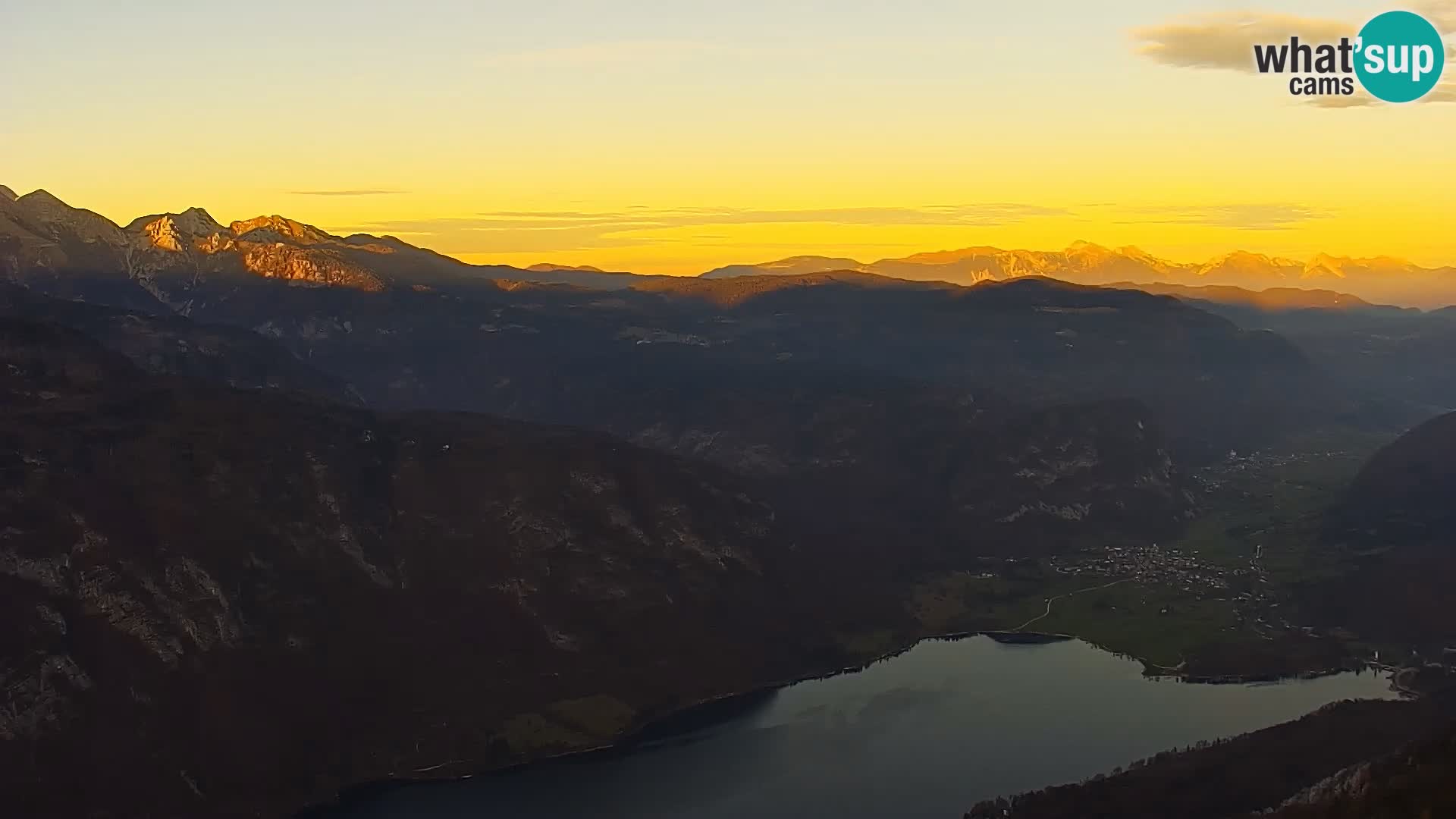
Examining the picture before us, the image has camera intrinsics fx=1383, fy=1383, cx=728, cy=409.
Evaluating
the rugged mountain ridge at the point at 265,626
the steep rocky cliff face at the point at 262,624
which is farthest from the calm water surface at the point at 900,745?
the steep rocky cliff face at the point at 262,624

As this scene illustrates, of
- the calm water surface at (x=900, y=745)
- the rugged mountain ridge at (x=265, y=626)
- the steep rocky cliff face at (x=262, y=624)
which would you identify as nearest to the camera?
the calm water surface at (x=900, y=745)

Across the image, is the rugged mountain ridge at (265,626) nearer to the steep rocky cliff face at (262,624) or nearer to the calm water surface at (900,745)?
the steep rocky cliff face at (262,624)

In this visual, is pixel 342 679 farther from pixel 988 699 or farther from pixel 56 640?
pixel 988 699

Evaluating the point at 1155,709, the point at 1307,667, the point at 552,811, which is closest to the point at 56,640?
the point at 552,811

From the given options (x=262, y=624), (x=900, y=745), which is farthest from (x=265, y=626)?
(x=900, y=745)

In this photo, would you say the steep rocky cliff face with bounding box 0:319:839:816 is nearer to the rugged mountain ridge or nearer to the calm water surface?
the rugged mountain ridge

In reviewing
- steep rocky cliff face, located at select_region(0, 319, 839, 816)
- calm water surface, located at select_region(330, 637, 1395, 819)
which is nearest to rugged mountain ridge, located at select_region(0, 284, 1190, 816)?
steep rocky cliff face, located at select_region(0, 319, 839, 816)

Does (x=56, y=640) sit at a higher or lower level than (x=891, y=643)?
higher
